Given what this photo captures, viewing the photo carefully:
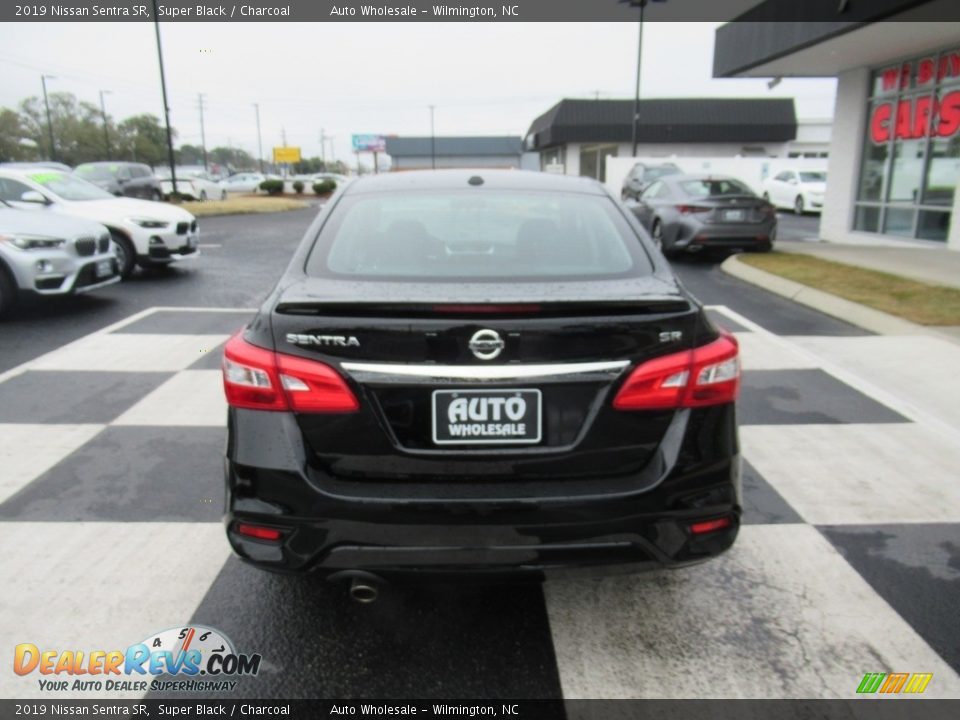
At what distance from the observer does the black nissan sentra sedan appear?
2.15 metres

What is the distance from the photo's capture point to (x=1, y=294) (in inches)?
292

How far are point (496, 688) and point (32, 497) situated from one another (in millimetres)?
2642

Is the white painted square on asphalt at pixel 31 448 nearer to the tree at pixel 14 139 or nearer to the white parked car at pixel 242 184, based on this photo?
the white parked car at pixel 242 184

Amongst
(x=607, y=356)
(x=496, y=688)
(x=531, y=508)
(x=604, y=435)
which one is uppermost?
(x=607, y=356)

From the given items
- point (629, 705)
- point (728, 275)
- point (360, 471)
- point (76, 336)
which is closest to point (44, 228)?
point (76, 336)

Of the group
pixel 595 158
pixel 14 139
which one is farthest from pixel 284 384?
pixel 14 139

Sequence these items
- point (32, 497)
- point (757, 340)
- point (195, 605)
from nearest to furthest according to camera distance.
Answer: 1. point (195, 605)
2. point (32, 497)
3. point (757, 340)

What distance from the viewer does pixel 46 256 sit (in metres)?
7.55

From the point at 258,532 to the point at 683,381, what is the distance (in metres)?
1.38

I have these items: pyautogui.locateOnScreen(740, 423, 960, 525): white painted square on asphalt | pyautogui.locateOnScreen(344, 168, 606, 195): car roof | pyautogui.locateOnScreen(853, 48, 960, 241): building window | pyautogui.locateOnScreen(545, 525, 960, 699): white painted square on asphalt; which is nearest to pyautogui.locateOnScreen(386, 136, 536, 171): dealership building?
pyautogui.locateOnScreen(853, 48, 960, 241): building window

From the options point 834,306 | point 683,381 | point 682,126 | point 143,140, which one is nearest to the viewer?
point 683,381

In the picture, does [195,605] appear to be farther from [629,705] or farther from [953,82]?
[953,82]

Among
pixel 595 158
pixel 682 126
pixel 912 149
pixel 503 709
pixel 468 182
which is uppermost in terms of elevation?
pixel 682 126

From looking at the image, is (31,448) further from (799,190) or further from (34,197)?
(799,190)
